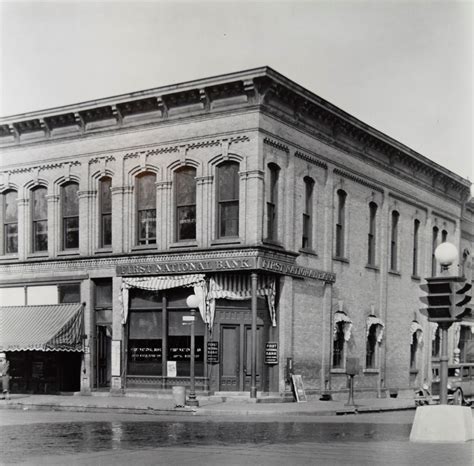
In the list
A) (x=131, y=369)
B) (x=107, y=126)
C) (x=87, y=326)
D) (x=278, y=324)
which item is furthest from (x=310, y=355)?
(x=107, y=126)

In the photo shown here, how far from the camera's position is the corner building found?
25.9 m

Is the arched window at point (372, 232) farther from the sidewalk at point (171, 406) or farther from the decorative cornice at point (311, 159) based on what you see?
the sidewalk at point (171, 406)

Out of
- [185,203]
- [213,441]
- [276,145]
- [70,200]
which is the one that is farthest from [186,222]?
[213,441]

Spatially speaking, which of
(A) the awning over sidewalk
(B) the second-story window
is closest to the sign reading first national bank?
(A) the awning over sidewalk

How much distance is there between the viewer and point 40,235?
30.4m

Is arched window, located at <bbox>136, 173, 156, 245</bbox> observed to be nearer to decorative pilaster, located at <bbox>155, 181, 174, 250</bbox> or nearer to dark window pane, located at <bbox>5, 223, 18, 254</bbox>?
decorative pilaster, located at <bbox>155, 181, 174, 250</bbox>

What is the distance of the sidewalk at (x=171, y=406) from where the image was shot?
73.3 ft

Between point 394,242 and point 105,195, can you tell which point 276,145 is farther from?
point 394,242

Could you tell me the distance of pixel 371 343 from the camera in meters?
33.7

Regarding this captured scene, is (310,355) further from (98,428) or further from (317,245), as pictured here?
(98,428)

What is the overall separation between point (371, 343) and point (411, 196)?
24.7 feet

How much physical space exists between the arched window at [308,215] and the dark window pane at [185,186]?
4215mm

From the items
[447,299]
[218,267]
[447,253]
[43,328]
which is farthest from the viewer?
[43,328]

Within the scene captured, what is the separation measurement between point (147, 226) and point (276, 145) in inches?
209
